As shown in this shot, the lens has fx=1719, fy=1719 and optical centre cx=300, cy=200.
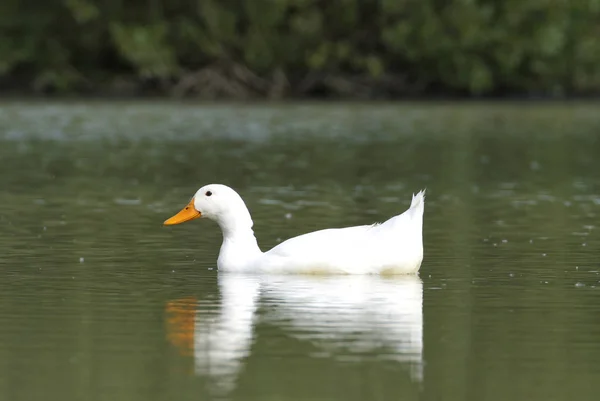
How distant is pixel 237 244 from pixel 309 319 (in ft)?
9.21

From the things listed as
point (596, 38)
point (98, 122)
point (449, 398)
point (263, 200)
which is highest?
point (596, 38)

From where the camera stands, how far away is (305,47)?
64.0 metres

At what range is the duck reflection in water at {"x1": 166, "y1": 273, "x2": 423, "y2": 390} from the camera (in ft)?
31.7

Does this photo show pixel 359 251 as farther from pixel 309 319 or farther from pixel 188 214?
pixel 309 319

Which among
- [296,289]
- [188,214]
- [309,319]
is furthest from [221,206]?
[309,319]

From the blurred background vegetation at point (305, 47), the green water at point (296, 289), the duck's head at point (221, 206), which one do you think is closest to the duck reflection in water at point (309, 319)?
the green water at point (296, 289)

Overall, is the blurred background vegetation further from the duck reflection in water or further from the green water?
the duck reflection in water

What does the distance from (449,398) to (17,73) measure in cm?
6247

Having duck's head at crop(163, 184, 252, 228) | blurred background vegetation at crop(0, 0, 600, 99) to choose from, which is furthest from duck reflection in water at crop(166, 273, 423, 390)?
blurred background vegetation at crop(0, 0, 600, 99)

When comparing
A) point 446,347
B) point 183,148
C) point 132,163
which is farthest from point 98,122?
point 446,347

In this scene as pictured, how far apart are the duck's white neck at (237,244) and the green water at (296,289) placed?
0.23 meters

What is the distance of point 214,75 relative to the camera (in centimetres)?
6309

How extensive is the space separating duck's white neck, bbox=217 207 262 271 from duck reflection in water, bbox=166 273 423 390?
14cm

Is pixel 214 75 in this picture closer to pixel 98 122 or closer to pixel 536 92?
pixel 536 92
